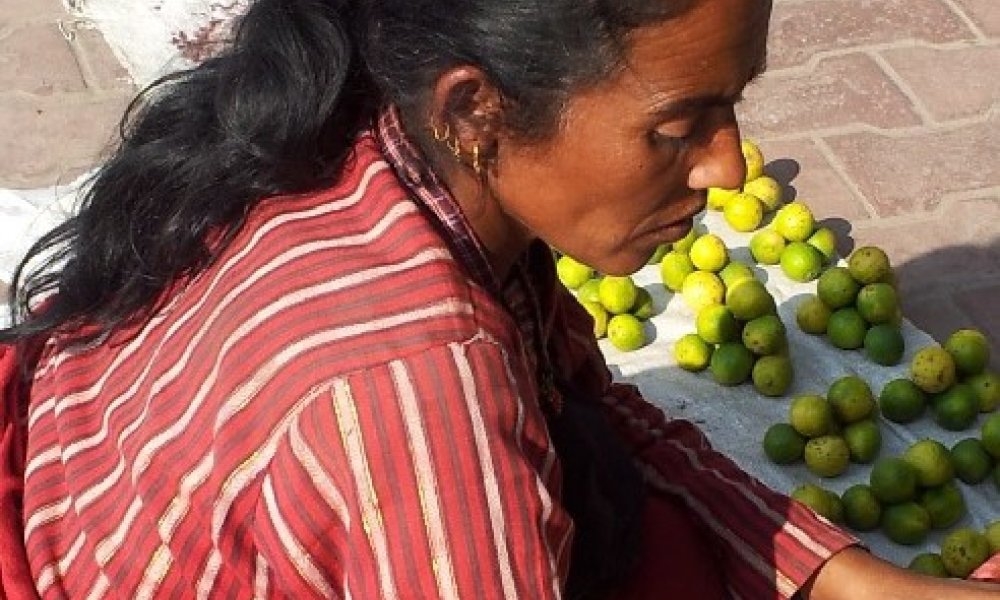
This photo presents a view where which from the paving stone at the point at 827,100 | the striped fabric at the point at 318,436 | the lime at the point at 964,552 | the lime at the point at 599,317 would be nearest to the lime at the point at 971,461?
the lime at the point at 964,552

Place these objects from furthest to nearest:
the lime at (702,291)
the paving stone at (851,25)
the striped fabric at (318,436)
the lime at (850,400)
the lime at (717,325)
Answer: the paving stone at (851,25) → the lime at (702,291) → the lime at (717,325) → the lime at (850,400) → the striped fabric at (318,436)

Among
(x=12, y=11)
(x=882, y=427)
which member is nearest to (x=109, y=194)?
(x=882, y=427)

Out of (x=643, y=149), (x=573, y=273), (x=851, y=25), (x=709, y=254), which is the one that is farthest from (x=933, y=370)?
(x=643, y=149)

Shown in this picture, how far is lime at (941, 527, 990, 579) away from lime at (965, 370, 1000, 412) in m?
0.48

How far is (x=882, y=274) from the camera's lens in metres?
3.67

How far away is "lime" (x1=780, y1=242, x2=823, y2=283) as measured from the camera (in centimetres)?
376

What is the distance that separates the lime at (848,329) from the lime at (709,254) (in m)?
0.32

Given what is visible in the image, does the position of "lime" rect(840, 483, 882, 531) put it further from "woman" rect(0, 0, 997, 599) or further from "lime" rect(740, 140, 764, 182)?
"woman" rect(0, 0, 997, 599)

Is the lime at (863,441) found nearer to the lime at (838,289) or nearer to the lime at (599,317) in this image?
the lime at (838,289)

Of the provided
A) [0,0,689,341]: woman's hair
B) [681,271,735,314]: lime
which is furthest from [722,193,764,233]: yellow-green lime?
[0,0,689,341]: woman's hair

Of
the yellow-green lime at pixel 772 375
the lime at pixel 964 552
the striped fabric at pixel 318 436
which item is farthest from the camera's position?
the yellow-green lime at pixel 772 375

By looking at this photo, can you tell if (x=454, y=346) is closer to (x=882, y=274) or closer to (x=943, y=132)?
(x=882, y=274)

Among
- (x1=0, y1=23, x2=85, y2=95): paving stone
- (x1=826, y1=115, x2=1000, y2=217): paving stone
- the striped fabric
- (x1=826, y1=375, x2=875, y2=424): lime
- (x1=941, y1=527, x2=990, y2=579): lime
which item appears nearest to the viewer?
the striped fabric

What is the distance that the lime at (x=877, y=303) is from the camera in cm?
357
